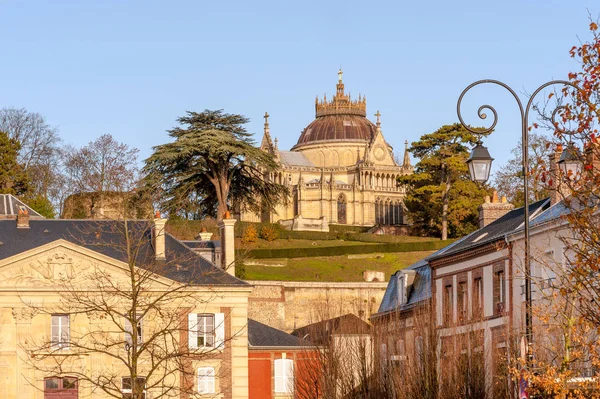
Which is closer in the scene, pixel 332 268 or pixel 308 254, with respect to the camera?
pixel 332 268

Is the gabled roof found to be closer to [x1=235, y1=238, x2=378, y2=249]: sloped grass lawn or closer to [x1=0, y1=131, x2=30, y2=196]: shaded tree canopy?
[x1=235, y1=238, x2=378, y2=249]: sloped grass lawn

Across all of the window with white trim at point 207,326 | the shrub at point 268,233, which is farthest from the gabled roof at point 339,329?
the shrub at point 268,233

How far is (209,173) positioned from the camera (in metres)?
73.0

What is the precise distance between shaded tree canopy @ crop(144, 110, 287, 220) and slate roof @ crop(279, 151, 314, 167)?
5146 cm

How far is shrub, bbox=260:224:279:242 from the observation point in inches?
3538

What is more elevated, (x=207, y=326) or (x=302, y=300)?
(x=302, y=300)

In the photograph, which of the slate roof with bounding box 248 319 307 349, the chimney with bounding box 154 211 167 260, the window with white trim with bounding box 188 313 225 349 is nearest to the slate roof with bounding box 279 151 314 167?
the slate roof with bounding box 248 319 307 349

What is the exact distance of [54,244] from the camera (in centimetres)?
4488

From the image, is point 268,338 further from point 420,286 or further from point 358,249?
point 358,249

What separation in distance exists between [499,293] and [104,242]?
14.8 metres

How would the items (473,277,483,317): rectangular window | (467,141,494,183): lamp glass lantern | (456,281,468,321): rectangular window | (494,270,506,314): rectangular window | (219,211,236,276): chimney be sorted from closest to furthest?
(467,141,494,183): lamp glass lantern → (494,270,506,314): rectangular window → (473,277,483,317): rectangular window → (456,281,468,321): rectangular window → (219,211,236,276): chimney

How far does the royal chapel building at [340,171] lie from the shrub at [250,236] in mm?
23498

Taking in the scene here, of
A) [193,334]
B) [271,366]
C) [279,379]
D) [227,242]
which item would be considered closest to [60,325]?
[193,334]

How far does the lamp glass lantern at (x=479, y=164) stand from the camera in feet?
71.5
